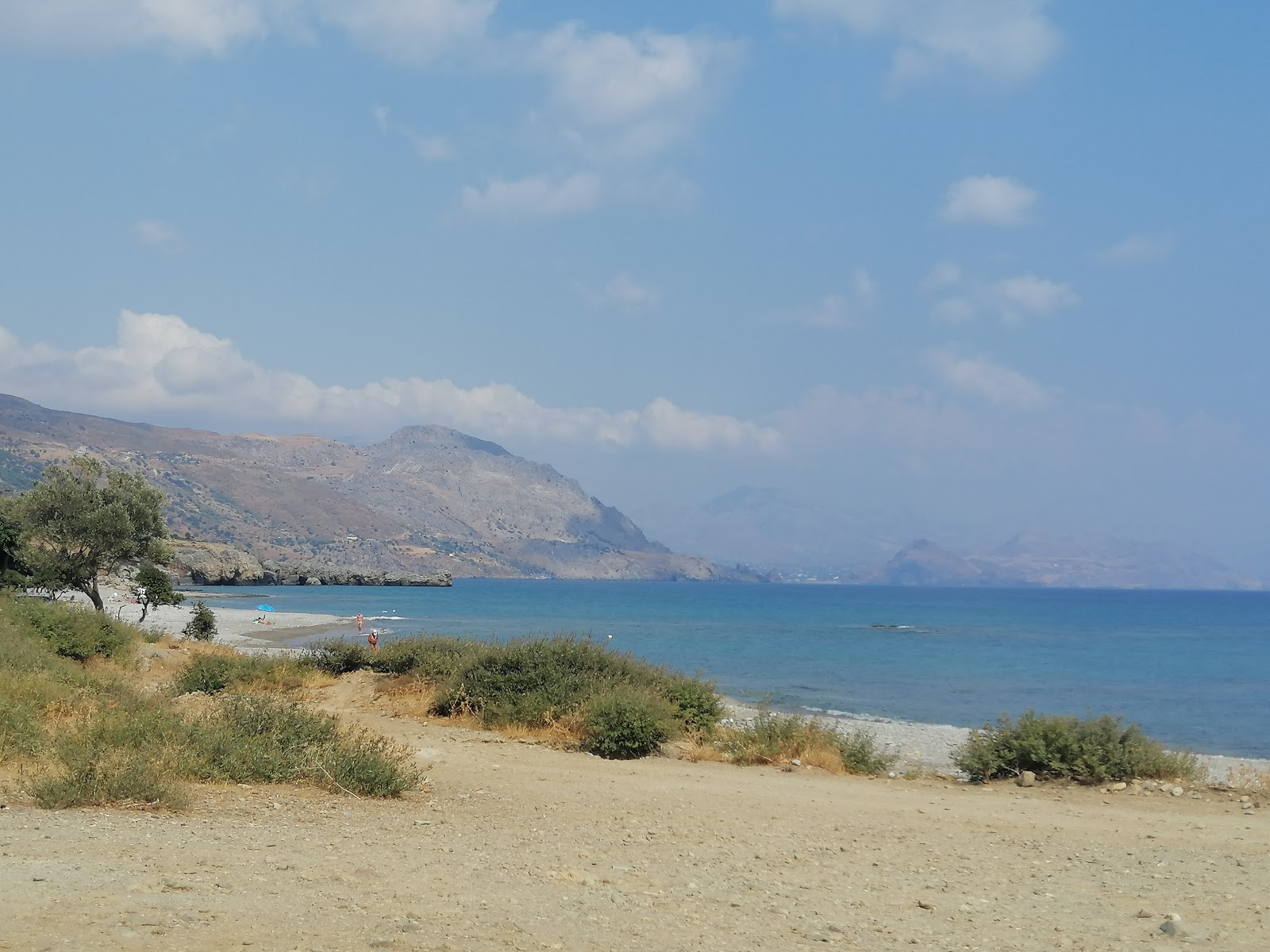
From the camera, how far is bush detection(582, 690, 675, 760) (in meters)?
16.1

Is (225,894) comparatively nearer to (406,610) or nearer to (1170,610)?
(406,610)

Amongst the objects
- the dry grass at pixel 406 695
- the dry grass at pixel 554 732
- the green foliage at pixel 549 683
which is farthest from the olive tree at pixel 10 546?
the dry grass at pixel 554 732

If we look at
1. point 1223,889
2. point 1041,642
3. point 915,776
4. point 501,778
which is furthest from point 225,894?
point 1041,642

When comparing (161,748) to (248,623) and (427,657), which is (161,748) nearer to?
(427,657)

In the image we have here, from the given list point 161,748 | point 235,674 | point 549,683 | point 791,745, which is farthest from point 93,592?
point 161,748

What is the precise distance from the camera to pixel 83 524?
1326 inches

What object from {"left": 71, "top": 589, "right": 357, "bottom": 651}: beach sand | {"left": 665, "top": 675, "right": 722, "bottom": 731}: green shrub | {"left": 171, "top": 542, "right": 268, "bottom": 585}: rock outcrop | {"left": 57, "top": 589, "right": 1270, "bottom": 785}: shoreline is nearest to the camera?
{"left": 665, "top": 675, "right": 722, "bottom": 731}: green shrub

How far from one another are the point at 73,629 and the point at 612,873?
18295 millimetres

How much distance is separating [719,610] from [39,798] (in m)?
121

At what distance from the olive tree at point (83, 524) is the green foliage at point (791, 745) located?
81.4ft

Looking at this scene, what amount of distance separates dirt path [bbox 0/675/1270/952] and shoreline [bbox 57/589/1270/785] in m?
6.42

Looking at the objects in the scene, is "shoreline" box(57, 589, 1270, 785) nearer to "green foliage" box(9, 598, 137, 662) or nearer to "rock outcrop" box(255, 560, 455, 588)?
"green foliage" box(9, 598, 137, 662)

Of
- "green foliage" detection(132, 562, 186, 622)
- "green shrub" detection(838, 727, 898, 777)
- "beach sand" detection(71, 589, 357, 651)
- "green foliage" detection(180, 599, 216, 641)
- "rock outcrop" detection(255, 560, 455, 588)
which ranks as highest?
"green shrub" detection(838, 727, 898, 777)

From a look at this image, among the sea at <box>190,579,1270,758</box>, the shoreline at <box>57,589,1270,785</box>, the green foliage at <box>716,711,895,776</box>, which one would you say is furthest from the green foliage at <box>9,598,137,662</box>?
the green foliage at <box>716,711,895,776</box>
